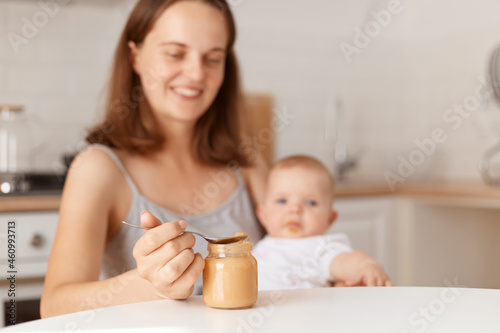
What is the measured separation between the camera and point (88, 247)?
1.17 meters

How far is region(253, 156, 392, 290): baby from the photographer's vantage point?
128 cm

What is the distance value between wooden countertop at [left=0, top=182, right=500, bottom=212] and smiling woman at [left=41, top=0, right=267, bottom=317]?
42cm

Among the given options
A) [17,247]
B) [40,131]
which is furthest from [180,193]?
[40,131]

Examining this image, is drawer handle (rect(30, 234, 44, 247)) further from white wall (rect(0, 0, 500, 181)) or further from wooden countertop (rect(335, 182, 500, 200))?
wooden countertop (rect(335, 182, 500, 200))

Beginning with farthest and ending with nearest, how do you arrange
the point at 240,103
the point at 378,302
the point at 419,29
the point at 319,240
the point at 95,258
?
the point at 419,29 < the point at 240,103 < the point at 319,240 < the point at 95,258 < the point at 378,302

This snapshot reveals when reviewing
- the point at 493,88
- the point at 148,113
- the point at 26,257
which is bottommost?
the point at 26,257

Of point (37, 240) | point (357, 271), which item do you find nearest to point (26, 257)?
point (37, 240)

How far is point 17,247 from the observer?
1728mm

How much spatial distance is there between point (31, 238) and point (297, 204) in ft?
2.73

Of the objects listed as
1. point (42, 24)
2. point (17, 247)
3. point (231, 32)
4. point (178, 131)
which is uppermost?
point (42, 24)

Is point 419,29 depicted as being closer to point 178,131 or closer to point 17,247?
point 178,131

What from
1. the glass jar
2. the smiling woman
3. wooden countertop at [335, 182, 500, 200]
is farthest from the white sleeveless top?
wooden countertop at [335, 182, 500, 200]

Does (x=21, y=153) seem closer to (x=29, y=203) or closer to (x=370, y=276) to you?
(x=29, y=203)

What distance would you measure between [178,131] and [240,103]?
0.72 feet
